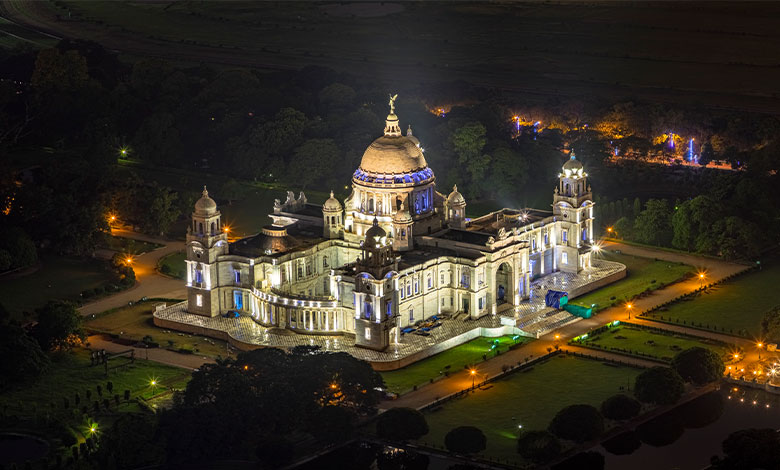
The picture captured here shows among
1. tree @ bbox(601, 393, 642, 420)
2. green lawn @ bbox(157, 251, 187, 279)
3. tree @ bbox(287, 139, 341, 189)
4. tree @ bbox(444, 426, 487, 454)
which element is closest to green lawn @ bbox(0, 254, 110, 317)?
green lawn @ bbox(157, 251, 187, 279)

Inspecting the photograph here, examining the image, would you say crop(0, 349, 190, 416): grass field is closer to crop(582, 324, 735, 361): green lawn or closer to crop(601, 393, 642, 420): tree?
crop(601, 393, 642, 420): tree

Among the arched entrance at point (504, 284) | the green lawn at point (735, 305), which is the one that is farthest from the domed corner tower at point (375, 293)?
the green lawn at point (735, 305)

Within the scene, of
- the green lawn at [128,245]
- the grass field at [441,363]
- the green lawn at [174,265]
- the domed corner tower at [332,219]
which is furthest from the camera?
the green lawn at [128,245]

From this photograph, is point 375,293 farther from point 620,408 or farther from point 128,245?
point 128,245

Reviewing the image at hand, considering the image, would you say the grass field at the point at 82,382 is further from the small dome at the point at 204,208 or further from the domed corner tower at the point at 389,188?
the domed corner tower at the point at 389,188

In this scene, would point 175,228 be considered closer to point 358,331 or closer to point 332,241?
point 332,241

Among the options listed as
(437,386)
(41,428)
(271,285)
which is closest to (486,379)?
(437,386)

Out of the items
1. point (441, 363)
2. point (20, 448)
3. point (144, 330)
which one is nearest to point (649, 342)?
point (441, 363)
